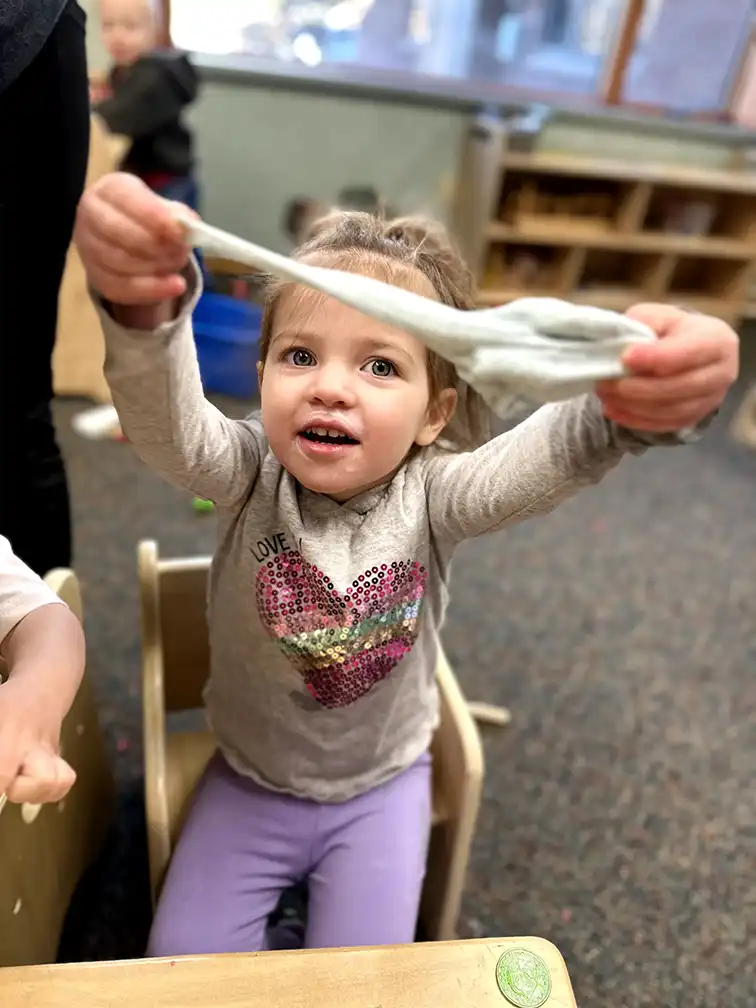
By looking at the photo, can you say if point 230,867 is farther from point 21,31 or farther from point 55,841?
point 21,31

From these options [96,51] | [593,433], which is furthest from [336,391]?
[96,51]

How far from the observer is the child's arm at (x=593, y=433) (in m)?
0.42

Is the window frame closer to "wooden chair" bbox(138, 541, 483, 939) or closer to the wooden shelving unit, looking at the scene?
the wooden shelving unit

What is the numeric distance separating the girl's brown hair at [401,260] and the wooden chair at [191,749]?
263mm

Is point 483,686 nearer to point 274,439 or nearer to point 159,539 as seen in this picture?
point 159,539

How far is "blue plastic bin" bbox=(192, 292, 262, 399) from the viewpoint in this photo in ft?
5.49

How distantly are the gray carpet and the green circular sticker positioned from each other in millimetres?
407

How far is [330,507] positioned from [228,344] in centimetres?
116

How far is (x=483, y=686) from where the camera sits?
118 centimetres

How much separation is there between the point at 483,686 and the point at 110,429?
0.92 metres

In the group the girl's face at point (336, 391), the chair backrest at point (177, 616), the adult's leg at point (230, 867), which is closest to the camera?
the girl's face at point (336, 391)

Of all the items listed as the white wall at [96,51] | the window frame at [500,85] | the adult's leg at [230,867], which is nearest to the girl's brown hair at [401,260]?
the adult's leg at [230,867]

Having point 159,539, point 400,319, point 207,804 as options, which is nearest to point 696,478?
point 159,539

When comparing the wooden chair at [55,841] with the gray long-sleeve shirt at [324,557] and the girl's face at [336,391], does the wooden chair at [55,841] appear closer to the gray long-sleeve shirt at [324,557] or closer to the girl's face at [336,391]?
the gray long-sleeve shirt at [324,557]
